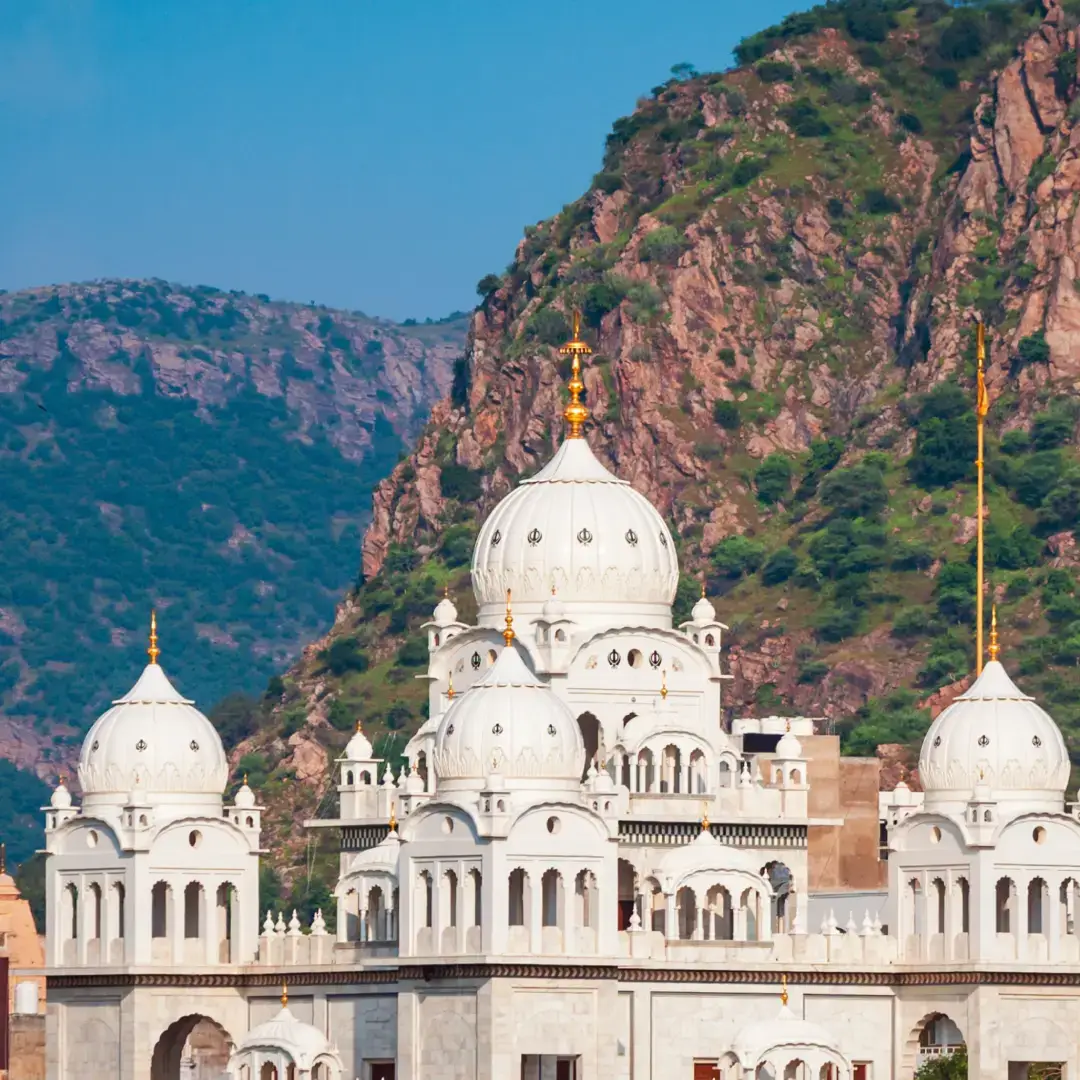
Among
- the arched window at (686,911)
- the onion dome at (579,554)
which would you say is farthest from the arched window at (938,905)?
the onion dome at (579,554)

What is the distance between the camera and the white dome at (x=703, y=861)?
12562cm

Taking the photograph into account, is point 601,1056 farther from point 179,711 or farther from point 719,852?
point 179,711

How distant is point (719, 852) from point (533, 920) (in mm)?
7045

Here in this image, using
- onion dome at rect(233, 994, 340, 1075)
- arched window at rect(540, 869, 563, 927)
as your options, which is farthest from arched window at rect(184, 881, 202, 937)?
arched window at rect(540, 869, 563, 927)

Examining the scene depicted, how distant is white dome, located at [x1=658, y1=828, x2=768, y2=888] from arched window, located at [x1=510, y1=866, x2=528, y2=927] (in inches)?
219

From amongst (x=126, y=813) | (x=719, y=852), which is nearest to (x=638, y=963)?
(x=719, y=852)

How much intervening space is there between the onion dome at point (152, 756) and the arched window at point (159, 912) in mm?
2230

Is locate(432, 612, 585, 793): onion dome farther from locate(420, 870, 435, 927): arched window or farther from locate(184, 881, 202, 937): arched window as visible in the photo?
locate(184, 881, 202, 937): arched window

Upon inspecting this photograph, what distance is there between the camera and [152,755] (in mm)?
131125

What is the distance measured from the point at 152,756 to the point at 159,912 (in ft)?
13.1

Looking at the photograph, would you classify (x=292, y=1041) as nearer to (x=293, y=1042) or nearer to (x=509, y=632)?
(x=293, y=1042)

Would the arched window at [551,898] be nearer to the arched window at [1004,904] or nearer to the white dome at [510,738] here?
the white dome at [510,738]

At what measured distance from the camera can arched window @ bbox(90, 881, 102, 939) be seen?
5143 inches

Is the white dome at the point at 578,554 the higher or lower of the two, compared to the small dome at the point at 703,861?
higher
